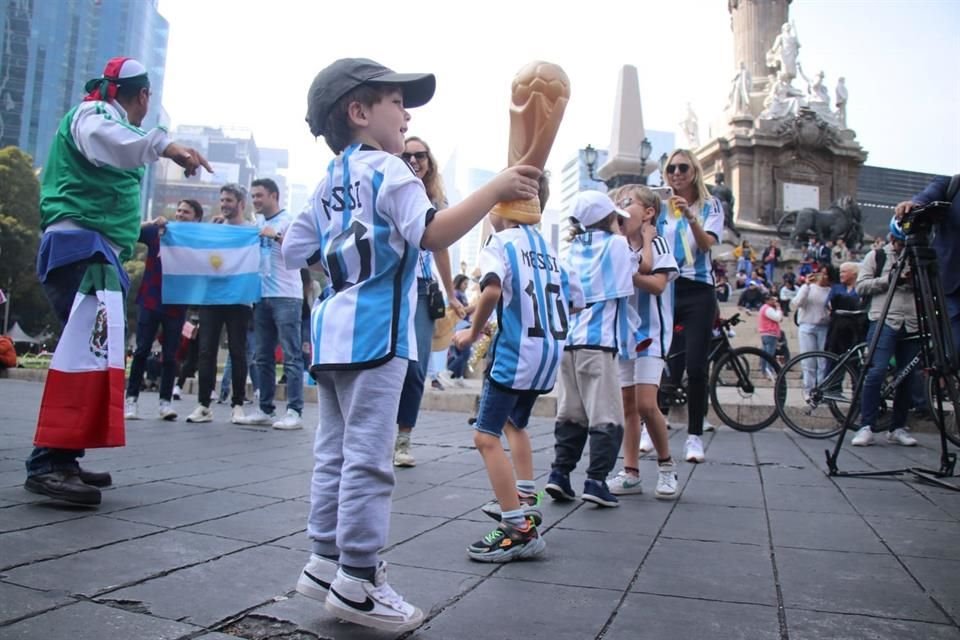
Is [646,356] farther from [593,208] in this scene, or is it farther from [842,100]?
[842,100]

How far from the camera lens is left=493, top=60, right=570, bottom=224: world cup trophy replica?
8.74ft

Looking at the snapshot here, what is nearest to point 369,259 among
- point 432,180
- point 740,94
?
A: point 432,180

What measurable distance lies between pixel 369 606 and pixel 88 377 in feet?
7.14

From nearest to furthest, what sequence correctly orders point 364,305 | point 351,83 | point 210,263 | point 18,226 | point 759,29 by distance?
point 364,305
point 351,83
point 210,263
point 759,29
point 18,226

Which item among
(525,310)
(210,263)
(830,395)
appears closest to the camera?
(525,310)

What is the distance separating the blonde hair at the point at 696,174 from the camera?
5742 millimetres

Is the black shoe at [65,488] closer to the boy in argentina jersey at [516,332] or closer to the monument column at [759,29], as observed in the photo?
the boy in argentina jersey at [516,332]

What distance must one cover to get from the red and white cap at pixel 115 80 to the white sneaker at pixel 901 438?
6820 millimetres

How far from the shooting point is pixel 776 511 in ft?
13.1

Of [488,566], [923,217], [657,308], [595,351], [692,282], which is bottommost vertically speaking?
[488,566]

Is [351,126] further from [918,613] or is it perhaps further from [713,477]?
[713,477]

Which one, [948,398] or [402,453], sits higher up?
[948,398]

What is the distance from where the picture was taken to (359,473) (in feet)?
7.21

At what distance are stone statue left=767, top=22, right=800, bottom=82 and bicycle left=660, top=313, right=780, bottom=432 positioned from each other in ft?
98.2
